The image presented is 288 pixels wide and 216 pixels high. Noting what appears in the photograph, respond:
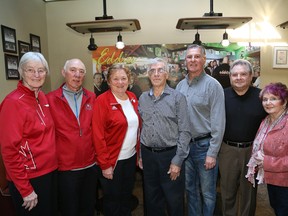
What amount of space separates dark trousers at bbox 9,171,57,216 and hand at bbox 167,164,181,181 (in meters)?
0.86

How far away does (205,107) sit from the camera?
1.96 meters

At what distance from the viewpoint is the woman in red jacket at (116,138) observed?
1887mm

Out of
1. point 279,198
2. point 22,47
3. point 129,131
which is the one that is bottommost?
point 279,198

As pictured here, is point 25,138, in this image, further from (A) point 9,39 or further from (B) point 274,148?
(A) point 9,39

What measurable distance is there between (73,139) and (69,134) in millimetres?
48

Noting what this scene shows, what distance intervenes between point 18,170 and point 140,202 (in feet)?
5.85

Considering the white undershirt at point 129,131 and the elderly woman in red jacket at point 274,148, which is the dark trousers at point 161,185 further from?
the elderly woman in red jacket at point 274,148

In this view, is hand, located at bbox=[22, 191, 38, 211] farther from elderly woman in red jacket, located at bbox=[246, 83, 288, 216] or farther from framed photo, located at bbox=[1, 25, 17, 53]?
framed photo, located at bbox=[1, 25, 17, 53]

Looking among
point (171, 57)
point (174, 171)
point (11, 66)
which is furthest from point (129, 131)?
point (171, 57)

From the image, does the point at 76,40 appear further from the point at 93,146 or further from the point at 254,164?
the point at 254,164

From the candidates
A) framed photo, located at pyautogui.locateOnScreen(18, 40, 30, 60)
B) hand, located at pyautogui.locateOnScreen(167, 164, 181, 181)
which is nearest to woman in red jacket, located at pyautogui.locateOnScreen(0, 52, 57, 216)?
hand, located at pyautogui.locateOnScreen(167, 164, 181, 181)

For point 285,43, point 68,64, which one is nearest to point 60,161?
point 68,64

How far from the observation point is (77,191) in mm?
1896

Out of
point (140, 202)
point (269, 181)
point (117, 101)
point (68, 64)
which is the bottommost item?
point (140, 202)
